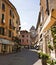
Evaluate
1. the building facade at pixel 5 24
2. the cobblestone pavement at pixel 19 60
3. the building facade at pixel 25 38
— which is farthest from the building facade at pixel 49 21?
the building facade at pixel 25 38

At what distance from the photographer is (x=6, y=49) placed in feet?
131

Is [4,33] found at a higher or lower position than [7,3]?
lower

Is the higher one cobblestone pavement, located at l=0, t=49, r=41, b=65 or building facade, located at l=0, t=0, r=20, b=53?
building facade, located at l=0, t=0, r=20, b=53

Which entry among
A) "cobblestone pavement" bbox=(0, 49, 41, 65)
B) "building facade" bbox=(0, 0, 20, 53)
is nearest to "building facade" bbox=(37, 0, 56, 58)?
"cobblestone pavement" bbox=(0, 49, 41, 65)

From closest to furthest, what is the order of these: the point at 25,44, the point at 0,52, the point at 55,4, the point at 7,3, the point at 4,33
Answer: the point at 55,4 < the point at 0,52 < the point at 4,33 < the point at 7,3 < the point at 25,44

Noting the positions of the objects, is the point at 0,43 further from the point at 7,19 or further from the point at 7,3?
the point at 7,3

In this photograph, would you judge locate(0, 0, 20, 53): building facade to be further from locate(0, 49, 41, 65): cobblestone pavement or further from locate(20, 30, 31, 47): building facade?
locate(20, 30, 31, 47): building facade

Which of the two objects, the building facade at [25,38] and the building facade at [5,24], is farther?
the building facade at [25,38]

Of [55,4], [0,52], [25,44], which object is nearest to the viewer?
[55,4]

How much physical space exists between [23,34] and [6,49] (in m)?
68.1

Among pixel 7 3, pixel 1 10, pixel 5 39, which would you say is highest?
pixel 7 3

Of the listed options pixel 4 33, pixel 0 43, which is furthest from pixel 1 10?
pixel 0 43

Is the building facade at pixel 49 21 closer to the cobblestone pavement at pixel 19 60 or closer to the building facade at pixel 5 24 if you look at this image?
the cobblestone pavement at pixel 19 60

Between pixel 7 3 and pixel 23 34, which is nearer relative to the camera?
pixel 7 3
